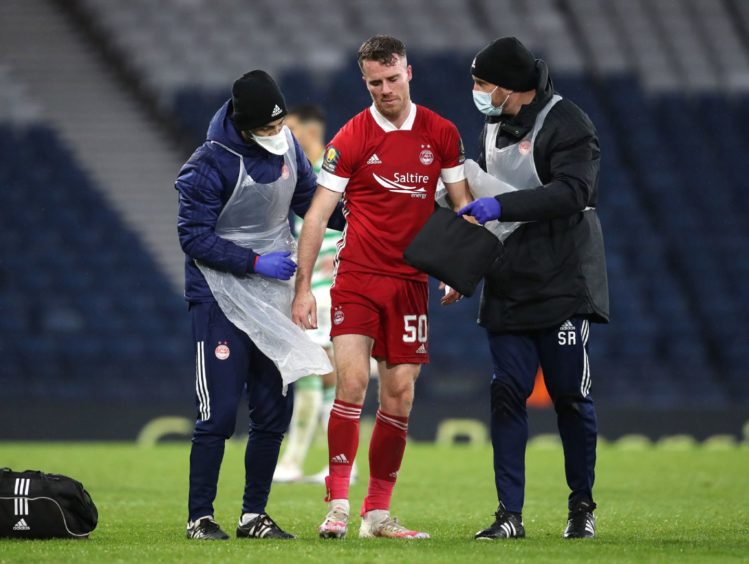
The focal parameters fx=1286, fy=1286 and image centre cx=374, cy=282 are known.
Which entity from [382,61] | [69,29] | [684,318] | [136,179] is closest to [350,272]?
[382,61]

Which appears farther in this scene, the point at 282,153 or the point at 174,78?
the point at 174,78

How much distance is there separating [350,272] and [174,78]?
42.9ft

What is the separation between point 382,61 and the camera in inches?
230

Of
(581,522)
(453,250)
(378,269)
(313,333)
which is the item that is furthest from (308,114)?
(581,522)

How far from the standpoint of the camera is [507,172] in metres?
6.14

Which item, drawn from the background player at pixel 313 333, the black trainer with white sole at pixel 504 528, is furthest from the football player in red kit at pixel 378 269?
the background player at pixel 313 333

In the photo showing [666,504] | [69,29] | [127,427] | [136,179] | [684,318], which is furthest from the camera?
[69,29]

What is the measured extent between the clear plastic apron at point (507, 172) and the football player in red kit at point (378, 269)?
213mm

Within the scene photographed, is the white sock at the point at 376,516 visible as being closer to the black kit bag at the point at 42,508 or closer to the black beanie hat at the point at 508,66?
the black kit bag at the point at 42,508

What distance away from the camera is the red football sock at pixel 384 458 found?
19.8 feet

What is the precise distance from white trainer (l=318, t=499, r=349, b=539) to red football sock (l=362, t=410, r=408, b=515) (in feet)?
0.78

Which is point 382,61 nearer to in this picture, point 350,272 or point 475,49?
point 350,272

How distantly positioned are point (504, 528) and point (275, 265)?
5.20 ft

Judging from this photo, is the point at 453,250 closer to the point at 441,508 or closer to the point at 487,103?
the point at 487,103
